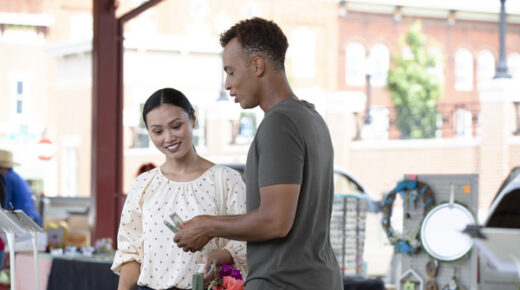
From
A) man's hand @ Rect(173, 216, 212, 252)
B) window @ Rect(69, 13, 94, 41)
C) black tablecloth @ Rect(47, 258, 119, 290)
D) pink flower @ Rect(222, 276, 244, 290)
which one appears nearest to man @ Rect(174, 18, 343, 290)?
man's hand @ Rect(173, 216, 212, 252)

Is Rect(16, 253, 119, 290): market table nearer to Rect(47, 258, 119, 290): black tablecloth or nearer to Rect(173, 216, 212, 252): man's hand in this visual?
Rect(47, 258, 119, 290): black tablecloth

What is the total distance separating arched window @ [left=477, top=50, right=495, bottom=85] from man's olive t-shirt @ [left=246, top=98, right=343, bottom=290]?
33435mm

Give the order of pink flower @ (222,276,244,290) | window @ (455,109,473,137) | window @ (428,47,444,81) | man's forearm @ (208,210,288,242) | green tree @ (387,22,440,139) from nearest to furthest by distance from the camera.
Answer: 1. man's forearm @ (208,210,288,242)
2. pink flower @ (222,276,244,290)
3. window @ (455,109,473,137)
4. green tree @ (387,22,440,139)
5. window @ (428,47,444,81)

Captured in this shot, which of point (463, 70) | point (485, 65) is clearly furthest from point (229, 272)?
point (485, 65)

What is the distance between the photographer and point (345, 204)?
601 cm

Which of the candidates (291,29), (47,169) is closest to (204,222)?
(47,169)

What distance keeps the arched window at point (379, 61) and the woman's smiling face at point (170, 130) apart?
30.8 m

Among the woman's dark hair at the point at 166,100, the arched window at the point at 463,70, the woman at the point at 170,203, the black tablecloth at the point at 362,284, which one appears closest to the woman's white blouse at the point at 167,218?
the woman at the point at 170,203

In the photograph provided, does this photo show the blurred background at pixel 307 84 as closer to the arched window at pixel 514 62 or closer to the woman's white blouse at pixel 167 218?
the arched window at pixel 514 62

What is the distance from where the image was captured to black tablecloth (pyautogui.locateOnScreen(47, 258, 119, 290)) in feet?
18.6

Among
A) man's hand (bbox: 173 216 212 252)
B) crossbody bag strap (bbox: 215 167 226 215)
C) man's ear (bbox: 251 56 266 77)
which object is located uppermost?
man's ear (bbox: 251 56 266 77)

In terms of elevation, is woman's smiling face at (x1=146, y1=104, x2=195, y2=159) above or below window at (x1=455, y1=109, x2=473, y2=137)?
below

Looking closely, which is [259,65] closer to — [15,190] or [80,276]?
[80,276]

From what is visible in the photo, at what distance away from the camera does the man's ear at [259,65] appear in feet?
7.86
